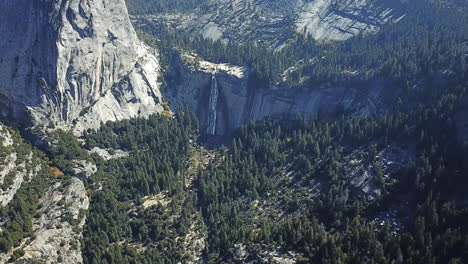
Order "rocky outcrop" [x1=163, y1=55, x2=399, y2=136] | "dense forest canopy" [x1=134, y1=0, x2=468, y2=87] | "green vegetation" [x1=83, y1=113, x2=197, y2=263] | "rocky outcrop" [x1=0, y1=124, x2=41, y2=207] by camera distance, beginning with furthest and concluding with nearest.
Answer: "rocky outcrop" [x1=163, y1=55, x2=399, y2=136]
"dense forest canopy" [x1=134, y1=0, x2=468, y2=87]
"green vegetation" [x1=83, y1=113, x2=197, y2=263]
"rocky outcrop" [x1=0, y1=124, x2=41, y2=207]

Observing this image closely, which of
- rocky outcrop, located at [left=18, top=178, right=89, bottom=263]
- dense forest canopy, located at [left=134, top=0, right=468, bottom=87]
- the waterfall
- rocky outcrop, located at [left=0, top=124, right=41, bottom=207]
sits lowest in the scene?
rocky outcrop, located at [left=18, top=178, right=89, bottom=263]

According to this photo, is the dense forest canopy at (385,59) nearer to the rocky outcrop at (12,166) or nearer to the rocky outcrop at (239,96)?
the rocky outcrop at (239,96)

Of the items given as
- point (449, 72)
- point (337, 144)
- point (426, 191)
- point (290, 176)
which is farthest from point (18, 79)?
point (449, 72)

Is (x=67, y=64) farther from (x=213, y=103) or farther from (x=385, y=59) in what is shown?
(x=385, y=59)

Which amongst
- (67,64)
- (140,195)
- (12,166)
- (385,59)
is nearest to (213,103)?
(67,64)

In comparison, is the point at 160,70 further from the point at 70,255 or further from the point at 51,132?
the point at 70,255

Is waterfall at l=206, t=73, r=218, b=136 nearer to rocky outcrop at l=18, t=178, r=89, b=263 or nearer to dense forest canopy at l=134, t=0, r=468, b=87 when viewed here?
dense forest canopy at l=134, t=0, r=468, b=87

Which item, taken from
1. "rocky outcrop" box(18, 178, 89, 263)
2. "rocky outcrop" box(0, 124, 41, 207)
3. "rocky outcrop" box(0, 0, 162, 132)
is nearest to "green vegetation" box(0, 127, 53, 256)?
"rocky outcrop" box(0, 124, 41, 207)

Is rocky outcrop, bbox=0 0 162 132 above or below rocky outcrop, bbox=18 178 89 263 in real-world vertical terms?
above

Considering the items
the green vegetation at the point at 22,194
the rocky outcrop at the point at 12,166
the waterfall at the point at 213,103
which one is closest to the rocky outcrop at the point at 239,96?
the waterfall at the point at 213,103
